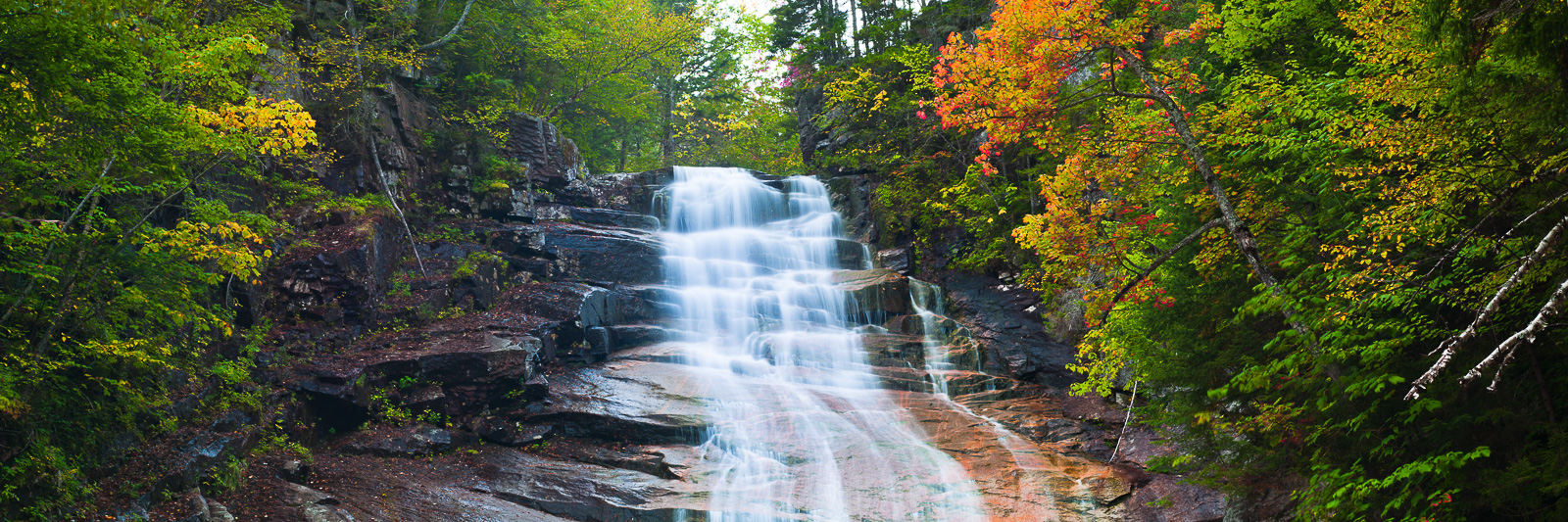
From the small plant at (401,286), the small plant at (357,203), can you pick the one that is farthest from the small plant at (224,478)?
the small plant at (357,203)

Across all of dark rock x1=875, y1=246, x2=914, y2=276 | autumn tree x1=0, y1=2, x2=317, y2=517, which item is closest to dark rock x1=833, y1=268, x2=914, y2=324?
dark rock x1=875, y1=246, x2=914, y2=276

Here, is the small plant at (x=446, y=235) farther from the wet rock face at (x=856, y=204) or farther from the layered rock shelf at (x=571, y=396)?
the wet rock face at (x=856, y=204)

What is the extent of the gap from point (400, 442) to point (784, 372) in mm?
6940

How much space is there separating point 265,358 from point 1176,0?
16.4 metres

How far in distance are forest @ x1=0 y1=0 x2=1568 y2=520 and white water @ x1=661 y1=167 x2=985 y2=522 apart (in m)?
3.45

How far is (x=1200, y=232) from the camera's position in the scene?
23.1 feet

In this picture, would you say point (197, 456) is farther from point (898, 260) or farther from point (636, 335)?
point (898, 260)

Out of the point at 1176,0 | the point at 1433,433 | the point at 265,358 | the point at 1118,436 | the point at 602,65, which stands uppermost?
the point at 602,65

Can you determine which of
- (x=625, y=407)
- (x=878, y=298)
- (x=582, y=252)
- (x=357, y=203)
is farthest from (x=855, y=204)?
(x=357, y=203)

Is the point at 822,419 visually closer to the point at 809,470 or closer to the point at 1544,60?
the point at 809,470

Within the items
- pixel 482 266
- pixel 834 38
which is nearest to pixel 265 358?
pixel 482 266

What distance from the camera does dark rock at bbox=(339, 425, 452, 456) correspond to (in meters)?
10.9

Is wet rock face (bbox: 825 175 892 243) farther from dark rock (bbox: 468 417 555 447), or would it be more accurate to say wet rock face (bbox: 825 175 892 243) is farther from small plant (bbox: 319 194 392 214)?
small plant (bbox: 319 194 392 214)

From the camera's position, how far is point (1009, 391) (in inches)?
551
